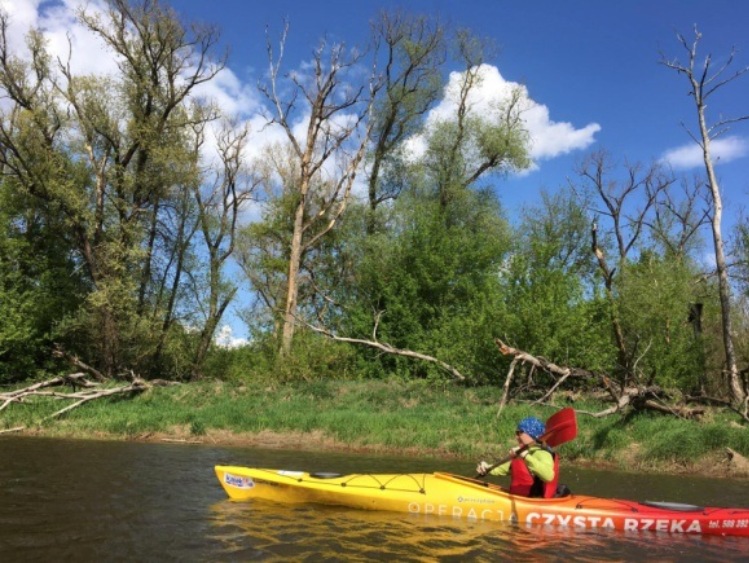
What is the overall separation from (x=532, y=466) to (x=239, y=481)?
425 centimetres

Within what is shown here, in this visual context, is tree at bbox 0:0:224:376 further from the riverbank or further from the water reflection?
the water reflection

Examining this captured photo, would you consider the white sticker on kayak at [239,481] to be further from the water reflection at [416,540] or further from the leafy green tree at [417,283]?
the leafy green tree at [417,283]

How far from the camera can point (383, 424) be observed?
16.2m

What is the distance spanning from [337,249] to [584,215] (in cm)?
1351

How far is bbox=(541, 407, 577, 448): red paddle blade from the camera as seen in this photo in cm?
931

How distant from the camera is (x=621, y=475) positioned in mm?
12852

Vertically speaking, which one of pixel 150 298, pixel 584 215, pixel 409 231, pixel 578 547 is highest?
pixel 584 215

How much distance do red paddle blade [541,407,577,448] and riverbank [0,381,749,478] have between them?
5077mm

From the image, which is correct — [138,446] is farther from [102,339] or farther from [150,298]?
[150,298]

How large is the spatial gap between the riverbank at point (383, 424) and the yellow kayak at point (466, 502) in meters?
5.91

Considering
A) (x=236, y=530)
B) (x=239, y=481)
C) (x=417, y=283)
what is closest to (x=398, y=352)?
(x=417, y=283)

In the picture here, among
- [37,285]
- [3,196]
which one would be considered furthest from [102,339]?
[3,196]

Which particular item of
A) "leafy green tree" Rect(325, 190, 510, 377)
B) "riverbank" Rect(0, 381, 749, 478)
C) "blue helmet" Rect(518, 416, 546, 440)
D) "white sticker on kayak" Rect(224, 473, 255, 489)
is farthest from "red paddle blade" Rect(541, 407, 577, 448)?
Result: "leafy green tree" Rect(325, 190, 510, 377)

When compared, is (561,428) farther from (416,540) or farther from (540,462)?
(416,540)
